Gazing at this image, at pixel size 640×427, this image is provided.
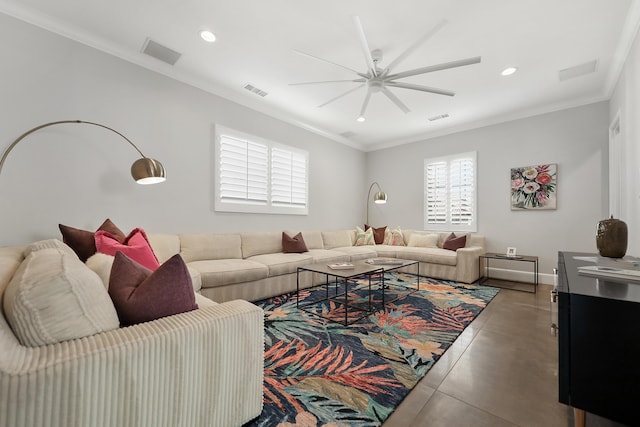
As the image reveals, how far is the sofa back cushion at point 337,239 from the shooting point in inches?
203

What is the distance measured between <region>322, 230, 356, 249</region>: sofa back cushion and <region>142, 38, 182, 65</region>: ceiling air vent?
3.51 metres

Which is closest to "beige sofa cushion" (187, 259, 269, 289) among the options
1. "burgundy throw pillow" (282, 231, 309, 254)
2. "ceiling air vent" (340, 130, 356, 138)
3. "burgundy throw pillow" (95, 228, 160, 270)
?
"burgundy throw pillow" (95, 228, 160, 270)

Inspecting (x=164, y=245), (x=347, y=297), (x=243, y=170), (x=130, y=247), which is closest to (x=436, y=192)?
(x=347, y=297)

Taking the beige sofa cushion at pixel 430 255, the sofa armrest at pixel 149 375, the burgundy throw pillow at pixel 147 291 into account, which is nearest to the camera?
the sofa armrest at pixel 149 375

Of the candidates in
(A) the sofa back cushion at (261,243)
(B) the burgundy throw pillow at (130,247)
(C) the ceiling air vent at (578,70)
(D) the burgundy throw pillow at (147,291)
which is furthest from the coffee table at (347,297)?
(C) the ceiling air vent at (578,70)

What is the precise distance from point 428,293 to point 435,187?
2.71 m

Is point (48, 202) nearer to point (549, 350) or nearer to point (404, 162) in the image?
point (549, 350)

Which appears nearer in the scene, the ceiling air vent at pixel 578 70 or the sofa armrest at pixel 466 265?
the ceiling air vent at pixel 578 70

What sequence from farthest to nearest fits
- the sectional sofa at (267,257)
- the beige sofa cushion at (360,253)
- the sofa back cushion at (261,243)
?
1. the beige sofa cushion at (360,253)
2. the sofa back cushion at (261,243)
3. the sectional sofa at (267,257)

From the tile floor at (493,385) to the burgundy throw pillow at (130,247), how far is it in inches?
83.8

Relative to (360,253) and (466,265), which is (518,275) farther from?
(360,253)

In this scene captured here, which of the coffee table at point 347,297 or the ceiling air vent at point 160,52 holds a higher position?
the ceiling air vent at point 160,52

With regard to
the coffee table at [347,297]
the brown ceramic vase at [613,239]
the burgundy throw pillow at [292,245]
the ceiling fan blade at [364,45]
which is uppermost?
the ceiling fan blade at [364,45]

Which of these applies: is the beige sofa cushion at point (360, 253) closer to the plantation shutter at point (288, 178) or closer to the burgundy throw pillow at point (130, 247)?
the plantation shutter at point (288, 178)
